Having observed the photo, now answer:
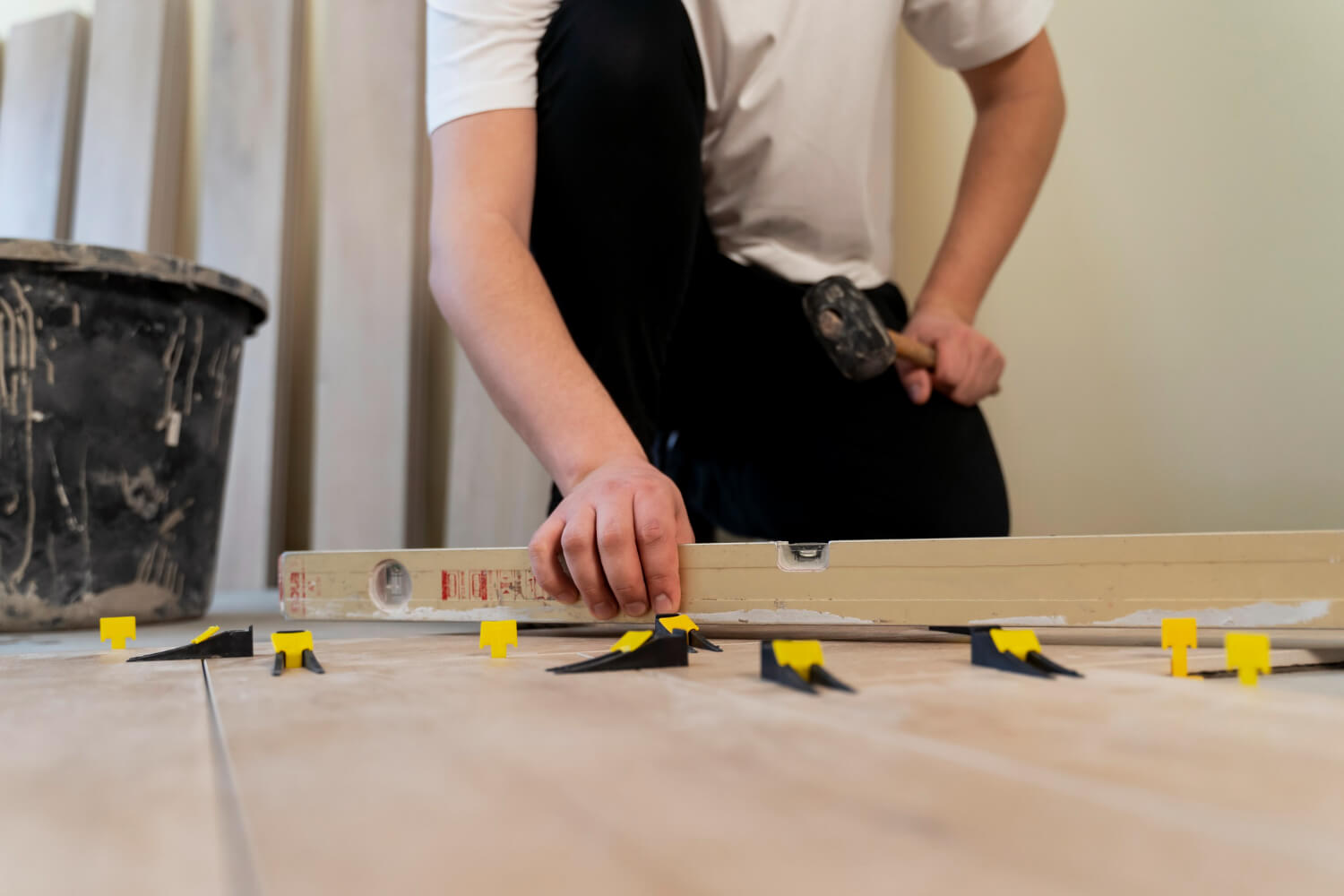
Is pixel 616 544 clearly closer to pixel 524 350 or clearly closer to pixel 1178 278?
pixel 524 350

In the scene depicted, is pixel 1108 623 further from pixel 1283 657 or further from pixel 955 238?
pixel 955 238

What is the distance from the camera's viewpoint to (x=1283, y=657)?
1.65 ft

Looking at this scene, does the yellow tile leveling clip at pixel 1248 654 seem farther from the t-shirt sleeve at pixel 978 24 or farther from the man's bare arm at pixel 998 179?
the t-shirt sleeve at pixel 978 24

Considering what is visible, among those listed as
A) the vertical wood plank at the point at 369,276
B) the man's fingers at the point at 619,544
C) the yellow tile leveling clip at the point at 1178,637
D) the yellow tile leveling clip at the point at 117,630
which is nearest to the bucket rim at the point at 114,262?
the yellow tile leveling clip at the point at 117,630

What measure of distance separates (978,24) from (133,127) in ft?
5.70

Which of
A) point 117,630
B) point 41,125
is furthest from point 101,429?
point 41,125

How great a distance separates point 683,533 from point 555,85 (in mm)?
559

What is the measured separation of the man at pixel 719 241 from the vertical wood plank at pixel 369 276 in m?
0.62

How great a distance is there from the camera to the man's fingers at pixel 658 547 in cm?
63

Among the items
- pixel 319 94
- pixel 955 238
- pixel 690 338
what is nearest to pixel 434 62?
pixel 690 338

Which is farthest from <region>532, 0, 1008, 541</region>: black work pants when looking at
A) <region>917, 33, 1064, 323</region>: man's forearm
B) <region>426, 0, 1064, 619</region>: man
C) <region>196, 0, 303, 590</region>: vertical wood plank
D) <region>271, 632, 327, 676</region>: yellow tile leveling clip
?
<region>196, 0, 303, 590</region>: vertical wood plank

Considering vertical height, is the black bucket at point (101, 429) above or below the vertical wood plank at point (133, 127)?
below

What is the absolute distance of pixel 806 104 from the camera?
46.9 inches

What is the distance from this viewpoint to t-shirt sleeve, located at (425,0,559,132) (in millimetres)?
923
